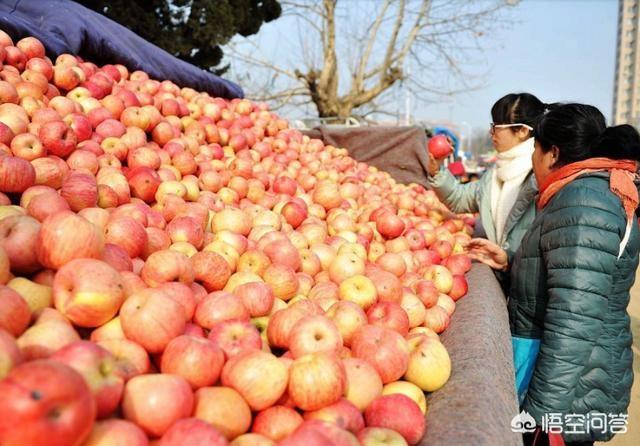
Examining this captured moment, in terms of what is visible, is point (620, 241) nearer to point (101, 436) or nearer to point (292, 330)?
point (292, 330)

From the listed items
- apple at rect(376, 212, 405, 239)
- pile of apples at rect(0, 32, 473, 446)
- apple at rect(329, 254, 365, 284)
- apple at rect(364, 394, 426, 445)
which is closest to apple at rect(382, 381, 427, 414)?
pile of apples at rect(0, 32, 473, 446)

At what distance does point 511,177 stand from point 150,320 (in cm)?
297

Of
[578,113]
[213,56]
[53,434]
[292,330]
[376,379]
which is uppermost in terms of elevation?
[213,56]

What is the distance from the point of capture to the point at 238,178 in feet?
10.7

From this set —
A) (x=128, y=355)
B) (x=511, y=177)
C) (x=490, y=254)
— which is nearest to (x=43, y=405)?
(x=128, y=355)

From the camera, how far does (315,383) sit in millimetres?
1331

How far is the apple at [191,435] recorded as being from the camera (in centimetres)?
103

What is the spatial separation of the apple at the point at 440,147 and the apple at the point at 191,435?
4312 mm

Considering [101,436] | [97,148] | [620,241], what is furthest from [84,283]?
[620,241]

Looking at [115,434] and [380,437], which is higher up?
[115,434]

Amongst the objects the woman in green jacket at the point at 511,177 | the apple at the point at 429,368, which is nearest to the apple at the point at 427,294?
the apple at the point at 429,368

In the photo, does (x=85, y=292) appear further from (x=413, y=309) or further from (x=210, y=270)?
(x=413, y=309)

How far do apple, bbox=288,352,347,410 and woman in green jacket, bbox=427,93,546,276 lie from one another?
2150 millimetres

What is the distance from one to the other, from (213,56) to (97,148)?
11192 millimetres
